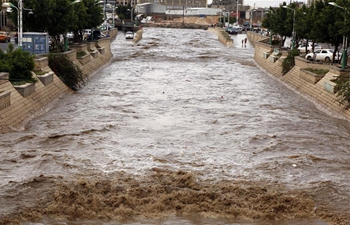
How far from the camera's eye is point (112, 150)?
24.1 m

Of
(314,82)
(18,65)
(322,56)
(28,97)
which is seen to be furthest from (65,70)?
(322,56)

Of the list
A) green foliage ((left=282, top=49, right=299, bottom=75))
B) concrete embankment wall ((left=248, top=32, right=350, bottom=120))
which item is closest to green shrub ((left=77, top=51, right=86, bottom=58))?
concrete embankment wall ((left=248, top=32, right=350, bottom=120))

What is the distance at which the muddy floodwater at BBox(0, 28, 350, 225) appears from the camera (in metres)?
17.2

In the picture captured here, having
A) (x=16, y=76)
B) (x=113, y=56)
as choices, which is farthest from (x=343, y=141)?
(x=113, y=56)

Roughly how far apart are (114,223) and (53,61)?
26344 millimetres

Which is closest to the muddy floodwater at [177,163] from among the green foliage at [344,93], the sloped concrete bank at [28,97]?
the sloped concrete bank at [28,97]

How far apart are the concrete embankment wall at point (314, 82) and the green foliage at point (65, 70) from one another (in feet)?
51.7

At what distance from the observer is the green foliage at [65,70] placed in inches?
1610

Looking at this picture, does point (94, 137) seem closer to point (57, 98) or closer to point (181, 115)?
point (181, 115)

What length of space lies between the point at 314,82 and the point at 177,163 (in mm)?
20801

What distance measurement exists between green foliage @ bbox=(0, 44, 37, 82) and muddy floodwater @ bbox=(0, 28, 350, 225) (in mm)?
2401

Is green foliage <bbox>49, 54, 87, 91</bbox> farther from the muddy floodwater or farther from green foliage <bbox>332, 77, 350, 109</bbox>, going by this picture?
green foliage <bbox>332, 77, 350, 109</bbox>

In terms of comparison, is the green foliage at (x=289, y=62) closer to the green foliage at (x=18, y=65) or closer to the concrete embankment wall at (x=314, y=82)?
the concrete embankment wall at (x=314, y=82)

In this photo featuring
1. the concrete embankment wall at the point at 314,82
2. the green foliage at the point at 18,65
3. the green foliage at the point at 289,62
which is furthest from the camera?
the green foliage at the point at 289,62
